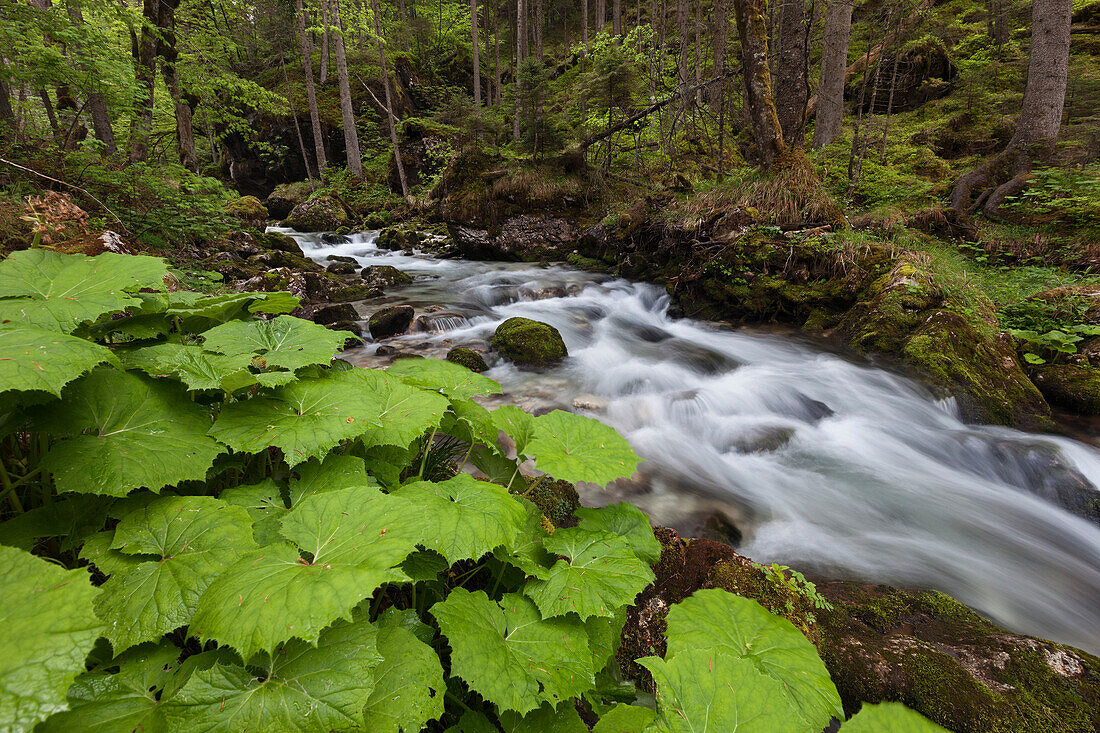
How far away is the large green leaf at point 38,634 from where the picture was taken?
70 cm

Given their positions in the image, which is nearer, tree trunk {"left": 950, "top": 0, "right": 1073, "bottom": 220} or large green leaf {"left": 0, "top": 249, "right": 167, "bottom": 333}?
large green leaf {"left": 0, "top": 249, "right": 167, "bottom": 333}

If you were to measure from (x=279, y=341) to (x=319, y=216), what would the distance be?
58.5 feet

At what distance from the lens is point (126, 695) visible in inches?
39.5

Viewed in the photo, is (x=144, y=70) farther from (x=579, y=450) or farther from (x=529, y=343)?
(x=579, y=450)

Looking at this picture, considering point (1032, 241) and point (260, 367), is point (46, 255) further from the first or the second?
point (1032, 241)

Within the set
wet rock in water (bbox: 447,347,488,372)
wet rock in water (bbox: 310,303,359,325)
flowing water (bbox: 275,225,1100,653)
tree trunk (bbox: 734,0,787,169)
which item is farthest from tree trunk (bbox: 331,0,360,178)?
wet rock in water (bbox: 447,347,488,372)

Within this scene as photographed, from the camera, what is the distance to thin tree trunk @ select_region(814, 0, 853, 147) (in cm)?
1119

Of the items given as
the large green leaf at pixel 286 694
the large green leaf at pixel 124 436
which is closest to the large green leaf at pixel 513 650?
the large green leaf at pixel 286 694

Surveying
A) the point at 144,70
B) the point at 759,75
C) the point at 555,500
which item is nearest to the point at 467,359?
the point at 555,500

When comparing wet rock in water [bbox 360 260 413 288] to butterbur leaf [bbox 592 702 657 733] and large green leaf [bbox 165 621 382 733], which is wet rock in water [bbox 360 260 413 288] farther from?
butterbur leaf [bbox 592 702 657 733]

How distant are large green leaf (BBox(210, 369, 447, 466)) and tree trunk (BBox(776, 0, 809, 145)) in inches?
332

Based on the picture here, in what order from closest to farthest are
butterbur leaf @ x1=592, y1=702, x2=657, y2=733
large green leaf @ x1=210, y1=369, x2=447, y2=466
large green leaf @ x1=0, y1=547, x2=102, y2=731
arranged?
large green leaf @ x1=0, y1=547, x2=102, y2=731
butterbur leaf @ x1=592, y1=702, x2=657, y2=733
large green leaf @ x1=210, y1=369, x2=447, y2=466

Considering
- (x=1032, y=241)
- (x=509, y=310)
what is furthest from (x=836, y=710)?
(x=1032, y=241)

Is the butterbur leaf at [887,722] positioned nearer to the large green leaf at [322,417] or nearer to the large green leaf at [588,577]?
the large green leaf at [588,577]
